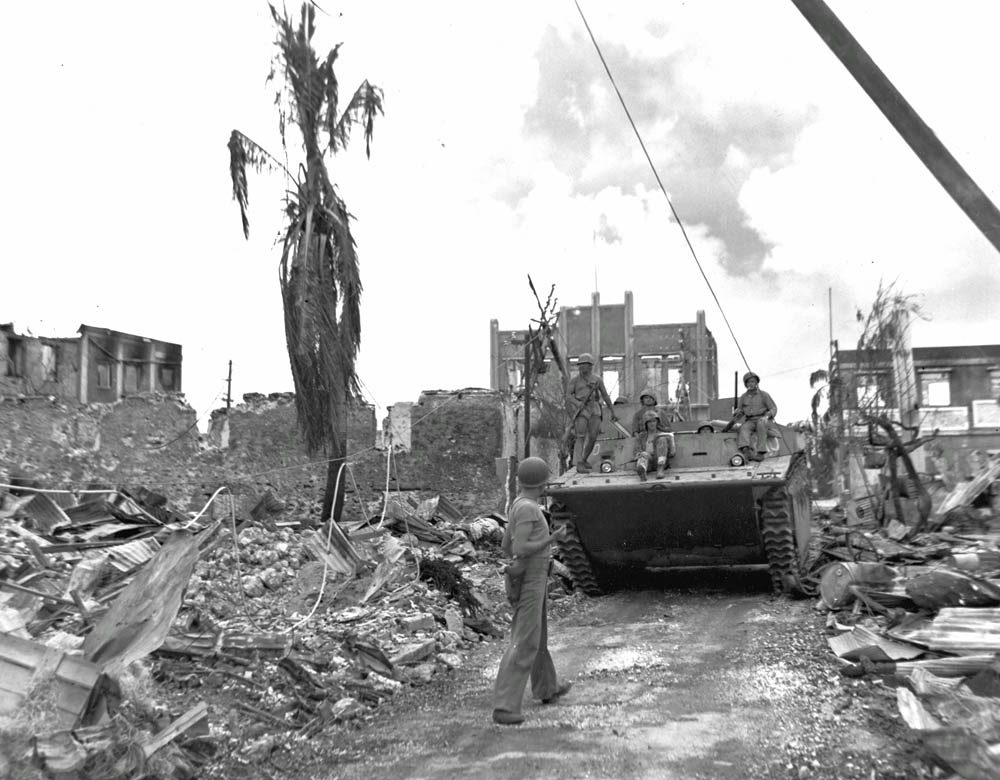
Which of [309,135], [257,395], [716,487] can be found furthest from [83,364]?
[716,487]

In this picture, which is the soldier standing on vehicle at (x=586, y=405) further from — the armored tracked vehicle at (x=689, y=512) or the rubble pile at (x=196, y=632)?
the rubble pile at (x=196, y=632)

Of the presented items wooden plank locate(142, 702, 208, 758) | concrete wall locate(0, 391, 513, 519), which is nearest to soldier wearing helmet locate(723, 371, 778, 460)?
wooden plank locate(142, 702, 208, 758)

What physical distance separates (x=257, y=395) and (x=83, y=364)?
Result: 680 cm

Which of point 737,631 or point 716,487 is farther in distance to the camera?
point 716,487

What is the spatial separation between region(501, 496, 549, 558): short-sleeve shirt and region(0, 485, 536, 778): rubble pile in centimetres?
137

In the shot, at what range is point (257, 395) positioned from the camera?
67.3 ft

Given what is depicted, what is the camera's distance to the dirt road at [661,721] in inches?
187

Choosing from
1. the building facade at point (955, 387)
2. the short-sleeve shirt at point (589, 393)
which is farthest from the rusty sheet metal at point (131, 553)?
the building facade at point (955, 387)

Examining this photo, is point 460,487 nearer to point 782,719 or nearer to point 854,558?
point 854,558

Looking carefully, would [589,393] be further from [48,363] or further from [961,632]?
[48,363]

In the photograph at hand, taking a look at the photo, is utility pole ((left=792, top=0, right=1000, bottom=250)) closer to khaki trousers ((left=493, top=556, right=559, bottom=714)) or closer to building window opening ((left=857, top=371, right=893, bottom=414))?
khaki trousers ((left=493, top=556, right=559, bottom=714))

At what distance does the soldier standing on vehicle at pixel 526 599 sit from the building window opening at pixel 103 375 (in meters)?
21.8

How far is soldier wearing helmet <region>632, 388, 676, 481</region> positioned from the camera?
10703 millimetres

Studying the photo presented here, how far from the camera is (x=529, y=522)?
5.84 m
